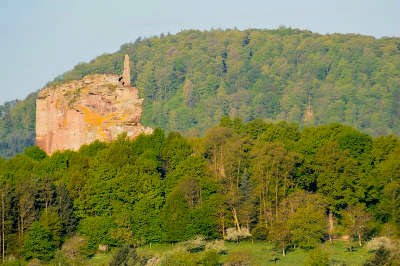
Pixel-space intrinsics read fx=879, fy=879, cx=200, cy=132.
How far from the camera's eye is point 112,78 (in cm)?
6544

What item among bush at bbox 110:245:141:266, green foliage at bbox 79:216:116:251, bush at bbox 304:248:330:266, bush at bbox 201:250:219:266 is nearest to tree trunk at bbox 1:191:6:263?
green foliage at bbox 79:216:116:251

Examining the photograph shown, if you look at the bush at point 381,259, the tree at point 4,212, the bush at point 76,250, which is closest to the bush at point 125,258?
→ the bush at point 76,250

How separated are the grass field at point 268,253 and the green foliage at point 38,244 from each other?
288 centimetres

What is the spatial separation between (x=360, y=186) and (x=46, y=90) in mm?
25514

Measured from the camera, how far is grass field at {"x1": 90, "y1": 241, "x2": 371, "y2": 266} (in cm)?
5134

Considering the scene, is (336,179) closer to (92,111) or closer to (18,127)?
(92,111)

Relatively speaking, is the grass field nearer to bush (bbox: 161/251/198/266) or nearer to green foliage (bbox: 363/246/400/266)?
bush (bbox: 161/251/198/266)

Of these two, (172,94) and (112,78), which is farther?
(172,94)

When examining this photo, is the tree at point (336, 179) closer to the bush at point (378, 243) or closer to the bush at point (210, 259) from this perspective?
the bush at point (378, 243)

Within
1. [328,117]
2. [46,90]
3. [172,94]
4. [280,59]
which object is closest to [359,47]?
[280,59]

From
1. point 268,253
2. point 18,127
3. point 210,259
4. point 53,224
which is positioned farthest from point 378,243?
point 18,127

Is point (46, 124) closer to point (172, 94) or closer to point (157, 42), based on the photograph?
point (172, 94)

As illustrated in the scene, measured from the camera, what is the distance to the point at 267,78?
567 ft

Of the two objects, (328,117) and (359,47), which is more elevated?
(359,47)
